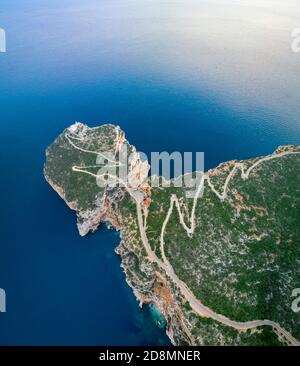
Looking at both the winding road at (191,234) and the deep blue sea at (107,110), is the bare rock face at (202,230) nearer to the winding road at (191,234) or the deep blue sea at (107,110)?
the winding road at (191,234)

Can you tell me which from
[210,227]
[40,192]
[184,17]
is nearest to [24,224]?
[40,192]

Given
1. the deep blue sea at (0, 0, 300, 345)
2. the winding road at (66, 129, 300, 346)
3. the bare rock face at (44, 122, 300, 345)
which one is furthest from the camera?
the deep blue sea at (0, 0, 300, 345)

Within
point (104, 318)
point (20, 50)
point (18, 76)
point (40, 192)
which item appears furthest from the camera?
point (20, 50)

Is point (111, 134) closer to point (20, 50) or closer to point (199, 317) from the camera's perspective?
point (199, 317)

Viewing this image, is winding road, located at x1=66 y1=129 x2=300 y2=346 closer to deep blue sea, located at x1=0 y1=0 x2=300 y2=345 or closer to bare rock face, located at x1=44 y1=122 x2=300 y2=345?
bare rock face, located at x1=44 y1=122 x2=300 y2=345

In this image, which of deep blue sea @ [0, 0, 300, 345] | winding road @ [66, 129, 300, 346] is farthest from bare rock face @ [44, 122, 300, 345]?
deep blue sea @ [0, 0, 300, 345]

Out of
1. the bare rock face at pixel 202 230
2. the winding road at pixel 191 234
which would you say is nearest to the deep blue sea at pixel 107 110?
the bare rock face at pixel 202 230
